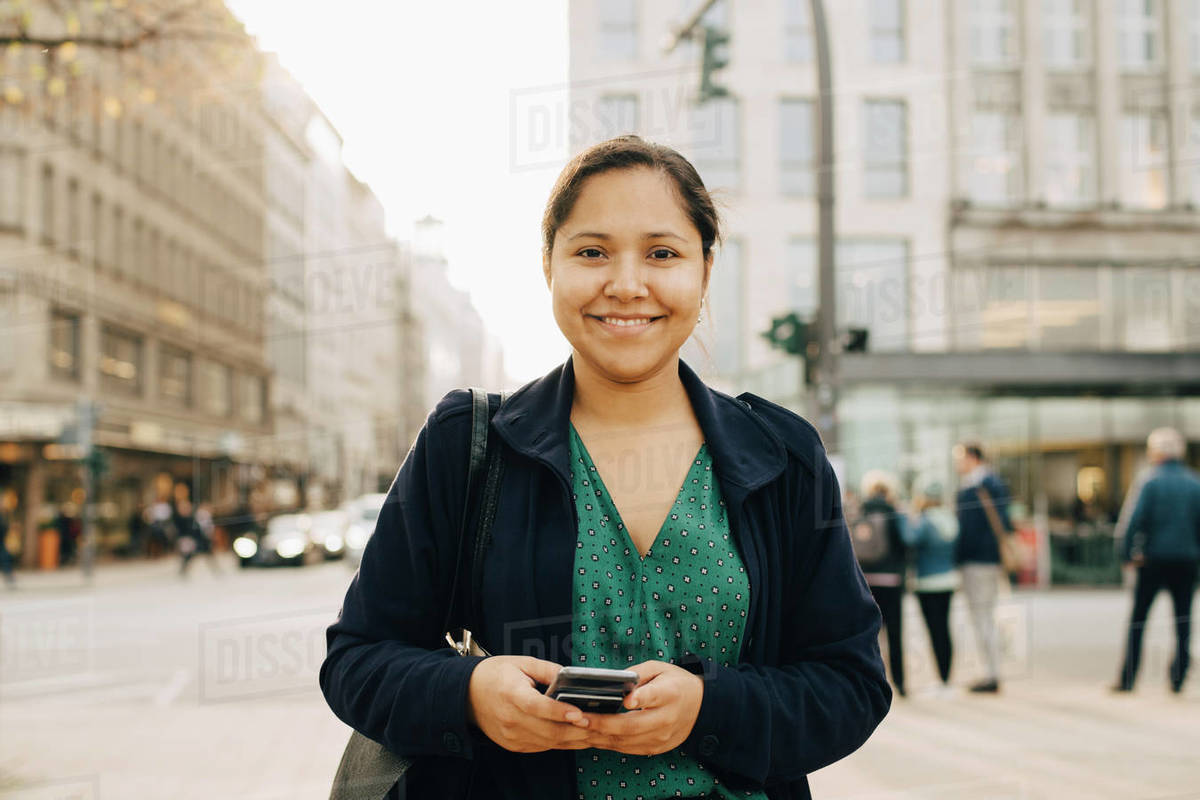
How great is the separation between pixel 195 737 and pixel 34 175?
2317 cm

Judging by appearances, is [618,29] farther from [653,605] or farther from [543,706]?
[543,706]

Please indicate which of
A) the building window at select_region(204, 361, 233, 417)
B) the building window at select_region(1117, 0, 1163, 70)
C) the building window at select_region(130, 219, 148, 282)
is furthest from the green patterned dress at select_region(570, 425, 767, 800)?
the building window at select_region(204, 361, 233, 417)

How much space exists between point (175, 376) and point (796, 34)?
21.9 m

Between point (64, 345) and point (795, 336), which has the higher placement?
point (64, 345)

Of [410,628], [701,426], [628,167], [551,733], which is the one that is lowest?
[551,733]

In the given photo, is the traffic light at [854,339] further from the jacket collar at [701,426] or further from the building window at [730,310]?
the building window at [730,310]

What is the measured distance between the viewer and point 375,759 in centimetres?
181

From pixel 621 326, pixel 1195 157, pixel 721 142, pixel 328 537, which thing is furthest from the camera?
pixel 328 537

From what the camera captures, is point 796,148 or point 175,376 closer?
point 796,148

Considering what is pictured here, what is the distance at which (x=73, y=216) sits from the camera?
97.6 ft

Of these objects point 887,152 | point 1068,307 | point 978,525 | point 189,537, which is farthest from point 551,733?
point 1068,307

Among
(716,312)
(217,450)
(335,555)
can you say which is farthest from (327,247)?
(716,312)

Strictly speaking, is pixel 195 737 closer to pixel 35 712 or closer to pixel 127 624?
pixel 35 712

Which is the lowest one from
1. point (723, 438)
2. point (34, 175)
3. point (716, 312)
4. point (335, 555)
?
point (335, 555)
